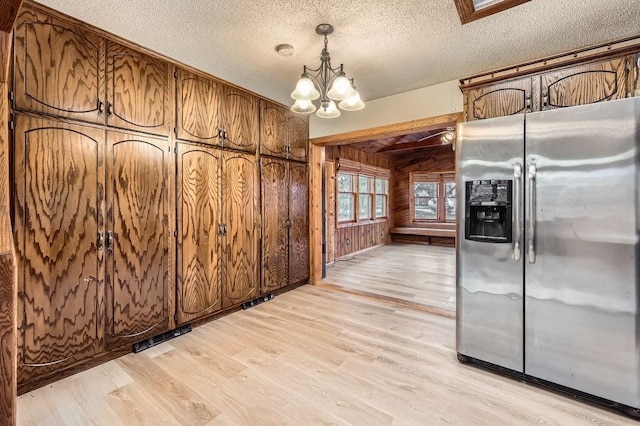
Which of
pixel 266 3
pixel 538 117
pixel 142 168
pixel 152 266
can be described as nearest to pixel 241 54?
pixel 266 3

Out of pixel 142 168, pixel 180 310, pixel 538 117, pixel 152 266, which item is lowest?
pixel 180 310

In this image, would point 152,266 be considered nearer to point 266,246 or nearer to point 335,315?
point 266,246

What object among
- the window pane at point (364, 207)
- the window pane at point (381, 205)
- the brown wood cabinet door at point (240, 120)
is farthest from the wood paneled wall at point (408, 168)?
the brown wood cabinet door at point (240, 120)

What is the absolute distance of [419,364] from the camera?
233cm

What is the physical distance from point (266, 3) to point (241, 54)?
79cm

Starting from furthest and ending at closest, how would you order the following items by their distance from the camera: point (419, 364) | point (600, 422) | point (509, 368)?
1. point (419, 364)
2. point (509, 368)
3. point (600, 422)

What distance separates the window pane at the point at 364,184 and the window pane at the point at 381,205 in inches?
25.5

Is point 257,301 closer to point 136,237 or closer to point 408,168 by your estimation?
point 136,237

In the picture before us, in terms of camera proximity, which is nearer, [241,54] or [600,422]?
[600,422]

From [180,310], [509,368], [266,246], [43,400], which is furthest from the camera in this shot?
[266,246]

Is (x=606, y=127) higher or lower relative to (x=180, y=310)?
higher

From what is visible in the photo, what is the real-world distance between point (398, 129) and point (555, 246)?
85.7 inches

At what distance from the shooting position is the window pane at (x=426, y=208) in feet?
29.3

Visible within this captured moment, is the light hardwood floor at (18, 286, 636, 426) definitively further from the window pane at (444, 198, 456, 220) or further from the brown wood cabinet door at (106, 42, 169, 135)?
the window pane at (444, 198, 456, 220)
